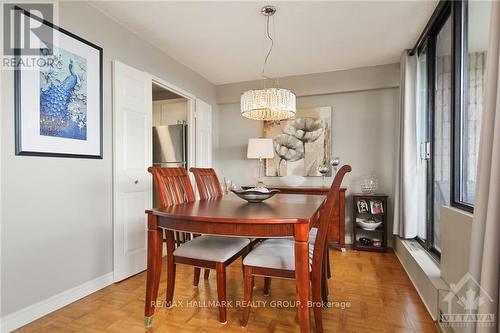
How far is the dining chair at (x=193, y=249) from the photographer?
5.59ft

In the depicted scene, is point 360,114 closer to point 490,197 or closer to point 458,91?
point 458,91

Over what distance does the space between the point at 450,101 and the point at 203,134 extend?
2996mm

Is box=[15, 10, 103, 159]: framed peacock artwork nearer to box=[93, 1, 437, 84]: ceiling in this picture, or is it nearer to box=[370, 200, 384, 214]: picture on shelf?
box=[93, 1, 437, 84]: ceiling

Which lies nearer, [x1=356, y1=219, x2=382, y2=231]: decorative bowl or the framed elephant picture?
[x1=356, y1=219, x2=382, y2=231]: decorative bowl

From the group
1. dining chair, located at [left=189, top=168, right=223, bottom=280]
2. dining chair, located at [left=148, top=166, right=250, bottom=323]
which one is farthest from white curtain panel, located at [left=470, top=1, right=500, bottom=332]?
dining chair, located at [left=189, top=168, right=223, bottom=280]

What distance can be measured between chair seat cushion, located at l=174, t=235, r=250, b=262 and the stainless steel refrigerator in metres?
2.16

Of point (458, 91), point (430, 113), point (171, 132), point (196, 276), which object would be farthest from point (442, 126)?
point (171, 132)

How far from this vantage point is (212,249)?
1.79m

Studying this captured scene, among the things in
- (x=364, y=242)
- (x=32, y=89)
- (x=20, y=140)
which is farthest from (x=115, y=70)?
(x=364, y=242)

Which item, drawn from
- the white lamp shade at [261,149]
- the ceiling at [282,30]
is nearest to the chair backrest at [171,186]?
the ceiling at [282,30]

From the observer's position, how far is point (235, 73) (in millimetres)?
3875

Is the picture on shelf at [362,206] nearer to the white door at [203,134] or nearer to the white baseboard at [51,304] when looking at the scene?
the white door at [203,134]

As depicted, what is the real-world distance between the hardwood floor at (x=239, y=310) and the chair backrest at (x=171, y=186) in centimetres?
78

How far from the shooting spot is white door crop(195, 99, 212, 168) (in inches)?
153
